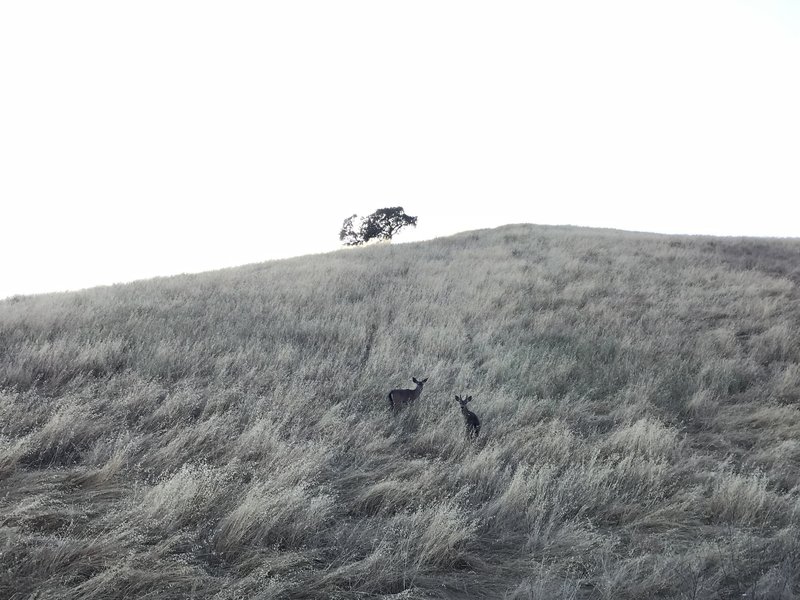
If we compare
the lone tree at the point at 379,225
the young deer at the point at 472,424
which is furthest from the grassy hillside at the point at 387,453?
the lone tree at the point at 379,225

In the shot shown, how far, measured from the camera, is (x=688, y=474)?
15.4 feet

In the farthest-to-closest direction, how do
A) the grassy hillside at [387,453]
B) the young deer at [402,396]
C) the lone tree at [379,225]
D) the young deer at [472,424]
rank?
the lone tree at [379,225], the young deer at [402,396], the young deer at [472,424], the grassy hillside at [387,453]

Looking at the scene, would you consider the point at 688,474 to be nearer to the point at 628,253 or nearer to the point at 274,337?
the point at 274,337

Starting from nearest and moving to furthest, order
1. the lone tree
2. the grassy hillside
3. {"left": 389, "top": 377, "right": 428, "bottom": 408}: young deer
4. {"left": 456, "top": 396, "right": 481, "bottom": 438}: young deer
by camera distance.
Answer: the grassy hillside, {"left": 456, "top": 396, "right": 481, "bottom": 438}: young deer, {"left": 389, "top": 377, "right": 428, "bottom": 408}: young deer, the lone tree

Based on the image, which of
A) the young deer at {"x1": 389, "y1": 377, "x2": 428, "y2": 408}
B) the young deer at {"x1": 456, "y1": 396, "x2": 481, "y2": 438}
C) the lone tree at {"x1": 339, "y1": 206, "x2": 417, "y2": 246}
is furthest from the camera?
the lone tree at {"x1": 339, "y1": 206, "x2": 417, "y2": 246}

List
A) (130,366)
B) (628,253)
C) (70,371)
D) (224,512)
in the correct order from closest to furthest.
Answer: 1. (224,512)
2. (70,371)
3. (130,366)
4. (628,253)

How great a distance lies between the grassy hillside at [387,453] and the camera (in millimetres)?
3035

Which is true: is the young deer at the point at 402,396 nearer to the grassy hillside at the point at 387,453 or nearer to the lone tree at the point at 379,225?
the grassy hillside at the point at 387,453

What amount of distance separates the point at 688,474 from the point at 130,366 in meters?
6.51

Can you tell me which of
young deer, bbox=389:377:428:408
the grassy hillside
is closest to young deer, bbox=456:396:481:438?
the grassy hillside

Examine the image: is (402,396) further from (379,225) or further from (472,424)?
(379,225)

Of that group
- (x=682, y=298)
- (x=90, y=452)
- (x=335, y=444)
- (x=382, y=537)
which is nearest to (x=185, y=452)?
(x=90, y=452)

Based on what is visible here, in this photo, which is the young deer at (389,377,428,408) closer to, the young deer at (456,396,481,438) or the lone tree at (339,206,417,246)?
the young deer at (456,396,481,438)

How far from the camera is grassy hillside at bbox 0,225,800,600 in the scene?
3.04 meters
